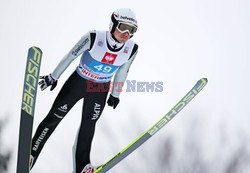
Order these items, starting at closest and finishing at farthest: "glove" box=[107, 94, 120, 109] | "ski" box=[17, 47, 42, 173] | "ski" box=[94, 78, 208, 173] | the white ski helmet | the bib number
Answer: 1. "ski" box=[17, 47, 42, 173]
2. the white ski helmet
3. the bib number
4. "ski" box=[94, 78, 208, 173]
5. "glove" box=[107, 94, 120, 109]

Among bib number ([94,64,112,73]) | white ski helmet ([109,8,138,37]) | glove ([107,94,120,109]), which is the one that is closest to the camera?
white ski helmet ([109,8,138,37])

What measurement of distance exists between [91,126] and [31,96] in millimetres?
1115

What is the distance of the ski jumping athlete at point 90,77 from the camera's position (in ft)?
15.9

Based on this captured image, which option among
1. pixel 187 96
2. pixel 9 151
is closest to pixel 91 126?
pixel 187 96

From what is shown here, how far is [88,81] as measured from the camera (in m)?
5.08

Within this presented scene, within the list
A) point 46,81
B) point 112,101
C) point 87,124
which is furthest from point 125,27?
point 87,124

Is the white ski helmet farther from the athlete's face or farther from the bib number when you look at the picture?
the bib number

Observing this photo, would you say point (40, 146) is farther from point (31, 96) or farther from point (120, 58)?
point (120, 58)

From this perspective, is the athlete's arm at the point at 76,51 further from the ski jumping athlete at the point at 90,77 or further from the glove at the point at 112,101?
the glove at the point at 112,101

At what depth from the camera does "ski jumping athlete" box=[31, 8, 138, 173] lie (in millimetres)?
4843

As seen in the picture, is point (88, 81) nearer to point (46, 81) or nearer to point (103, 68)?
point (103, 68)

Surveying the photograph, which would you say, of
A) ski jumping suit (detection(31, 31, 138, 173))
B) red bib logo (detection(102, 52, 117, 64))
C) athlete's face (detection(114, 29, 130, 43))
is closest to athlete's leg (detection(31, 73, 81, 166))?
ski jumping suit (detection(31, 31, 138, 173))

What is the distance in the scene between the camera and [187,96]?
18.2 ft

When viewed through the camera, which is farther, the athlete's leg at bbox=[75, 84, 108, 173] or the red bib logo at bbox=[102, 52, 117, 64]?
the athlete's leg at bbox=[75, 84, 108, 173]
